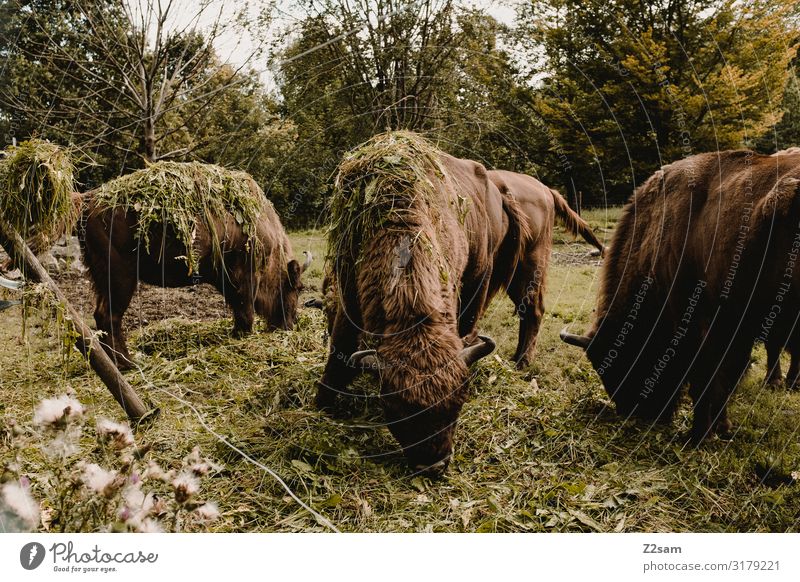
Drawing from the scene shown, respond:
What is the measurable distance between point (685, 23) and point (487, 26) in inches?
93.8

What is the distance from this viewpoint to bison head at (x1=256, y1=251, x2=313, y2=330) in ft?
22.1

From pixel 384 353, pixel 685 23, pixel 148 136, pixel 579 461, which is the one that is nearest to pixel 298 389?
pixel 384 353

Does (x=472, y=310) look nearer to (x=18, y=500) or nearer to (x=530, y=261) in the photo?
(x=530, y=261)

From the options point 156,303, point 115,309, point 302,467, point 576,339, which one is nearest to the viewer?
point 302,467

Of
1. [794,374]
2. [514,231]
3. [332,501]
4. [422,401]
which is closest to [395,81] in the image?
[514,231]

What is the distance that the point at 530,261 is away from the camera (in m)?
6.21

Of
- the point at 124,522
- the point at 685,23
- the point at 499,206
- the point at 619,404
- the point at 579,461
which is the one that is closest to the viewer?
the point at 124,522

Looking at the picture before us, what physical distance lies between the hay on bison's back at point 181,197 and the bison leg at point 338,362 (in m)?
2.02

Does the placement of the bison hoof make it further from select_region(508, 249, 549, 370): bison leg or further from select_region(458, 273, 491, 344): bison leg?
select_region(508, 249, 549, 370): bison leg

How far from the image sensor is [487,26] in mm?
6172

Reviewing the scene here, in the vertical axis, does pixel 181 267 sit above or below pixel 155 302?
above

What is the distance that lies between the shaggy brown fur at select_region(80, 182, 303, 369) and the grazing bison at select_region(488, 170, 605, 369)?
2.95m

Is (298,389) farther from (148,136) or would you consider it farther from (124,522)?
(148,136)

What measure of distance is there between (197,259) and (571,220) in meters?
4.78
